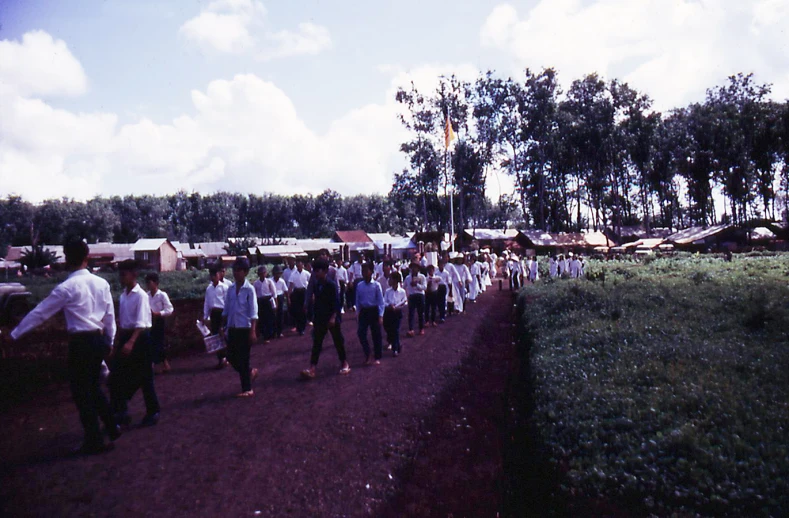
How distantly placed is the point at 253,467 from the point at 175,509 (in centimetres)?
91

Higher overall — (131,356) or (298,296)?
(131,356)

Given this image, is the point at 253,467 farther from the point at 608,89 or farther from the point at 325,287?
the point at 608,89

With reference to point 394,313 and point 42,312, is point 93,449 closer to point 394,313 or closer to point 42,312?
point 42,312

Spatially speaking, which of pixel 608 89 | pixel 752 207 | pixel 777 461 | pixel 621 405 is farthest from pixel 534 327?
pixel 752 207

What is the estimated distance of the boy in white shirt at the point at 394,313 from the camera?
409 inches

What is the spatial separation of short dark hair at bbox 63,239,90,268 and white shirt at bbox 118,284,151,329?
995 millimetres

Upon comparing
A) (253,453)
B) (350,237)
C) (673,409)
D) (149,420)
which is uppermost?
(350,237)

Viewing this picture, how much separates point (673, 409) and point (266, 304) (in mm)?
9327

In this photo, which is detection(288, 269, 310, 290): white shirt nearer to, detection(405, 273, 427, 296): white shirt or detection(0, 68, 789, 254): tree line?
detection(405, 273, 427, 296): white shirt

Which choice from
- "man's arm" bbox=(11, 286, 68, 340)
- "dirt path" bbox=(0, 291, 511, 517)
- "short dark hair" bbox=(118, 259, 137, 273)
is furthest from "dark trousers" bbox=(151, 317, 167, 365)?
"man's arm" bbox=(11, 286, 68, 340)

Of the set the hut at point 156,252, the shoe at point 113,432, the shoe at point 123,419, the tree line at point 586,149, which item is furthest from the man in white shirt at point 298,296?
the hut at point 156,252

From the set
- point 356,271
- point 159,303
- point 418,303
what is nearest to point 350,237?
point 356,271

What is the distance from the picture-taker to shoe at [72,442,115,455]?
5.09m

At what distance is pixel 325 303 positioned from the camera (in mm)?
8203
